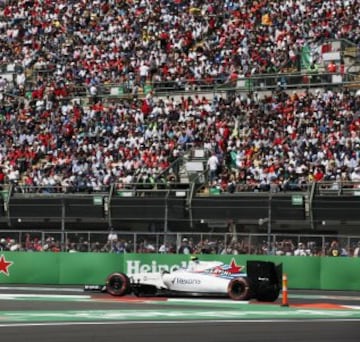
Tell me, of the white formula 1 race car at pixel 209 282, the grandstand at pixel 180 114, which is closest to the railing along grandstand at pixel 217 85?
the grandstand at pixel 180 114

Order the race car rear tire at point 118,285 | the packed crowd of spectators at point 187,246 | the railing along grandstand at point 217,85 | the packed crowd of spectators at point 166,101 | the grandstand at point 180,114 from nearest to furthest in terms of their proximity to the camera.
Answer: the race car rear tire at point 118,285
the packed crowd of spectators at point 187,246
the grandstand at point 180,114
the packed crowd of spectators at point 166,101
the railing along grandstand at point 217,85

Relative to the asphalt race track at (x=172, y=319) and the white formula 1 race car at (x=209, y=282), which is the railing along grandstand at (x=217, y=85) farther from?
the white formula 1 race car at (x=209, y=282)

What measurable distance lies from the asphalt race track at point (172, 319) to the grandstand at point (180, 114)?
6575mm

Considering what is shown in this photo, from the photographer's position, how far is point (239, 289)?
963 inches

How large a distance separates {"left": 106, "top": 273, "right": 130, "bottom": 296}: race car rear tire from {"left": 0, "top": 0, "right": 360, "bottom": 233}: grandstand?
24.0ft

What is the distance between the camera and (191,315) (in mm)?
19750

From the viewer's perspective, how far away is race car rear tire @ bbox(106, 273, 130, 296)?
25547 millimetres

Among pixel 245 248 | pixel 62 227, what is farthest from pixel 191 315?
pixel 62 227

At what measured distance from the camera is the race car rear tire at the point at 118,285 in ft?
83.8

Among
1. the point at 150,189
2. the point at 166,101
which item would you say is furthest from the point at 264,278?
the point at 166,101

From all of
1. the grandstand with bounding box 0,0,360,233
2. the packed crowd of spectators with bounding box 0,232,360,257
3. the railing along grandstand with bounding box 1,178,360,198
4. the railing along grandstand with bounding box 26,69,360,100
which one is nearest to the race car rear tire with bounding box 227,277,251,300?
the packed crowd of spectators with bounding box 0,232,360,257

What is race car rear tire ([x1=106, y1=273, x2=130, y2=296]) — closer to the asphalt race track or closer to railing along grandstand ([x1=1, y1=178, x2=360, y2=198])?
the asphalt race track

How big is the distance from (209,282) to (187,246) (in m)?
6.73

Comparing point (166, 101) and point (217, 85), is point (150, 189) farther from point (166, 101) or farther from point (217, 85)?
point (217, 85)
